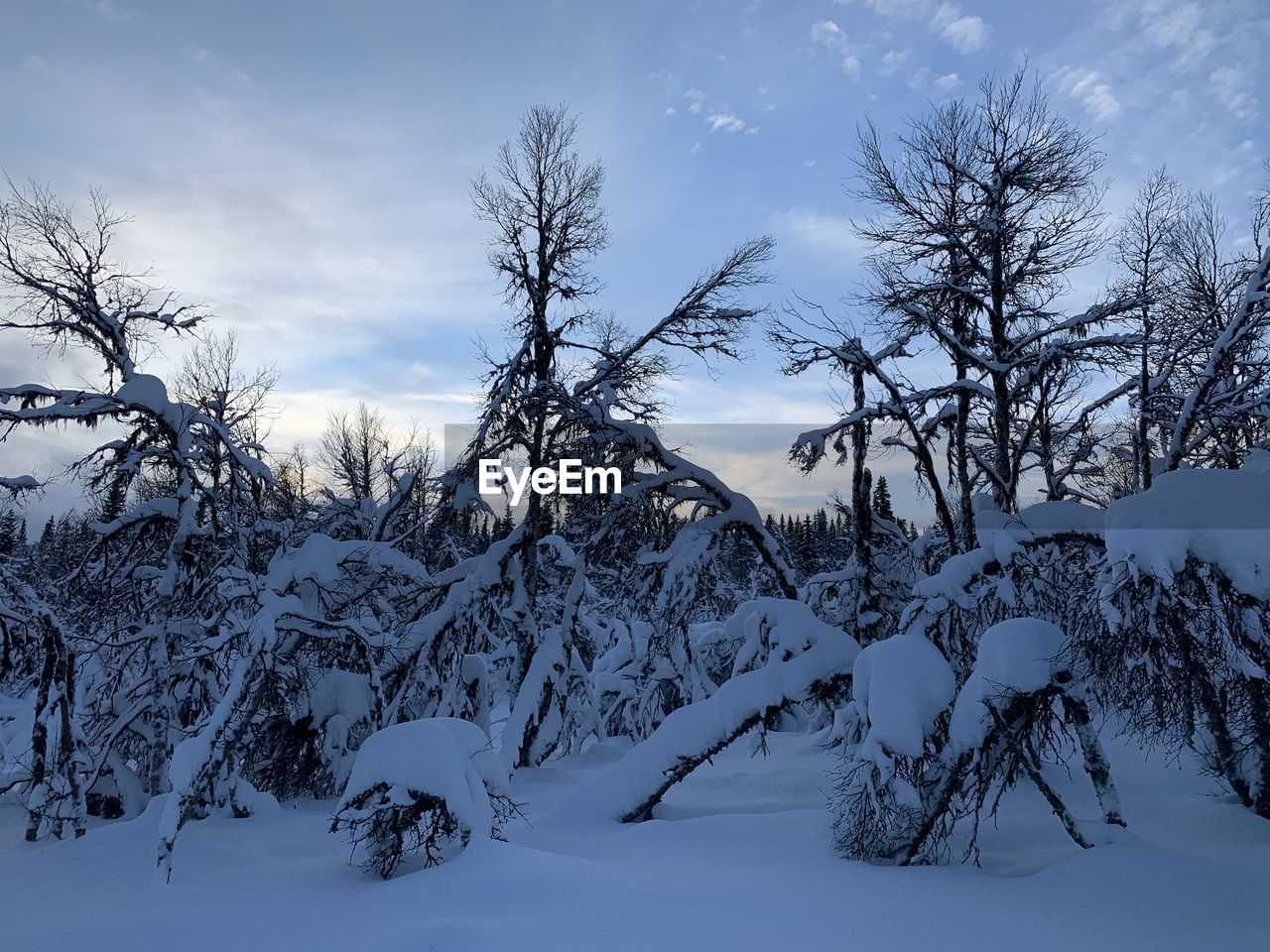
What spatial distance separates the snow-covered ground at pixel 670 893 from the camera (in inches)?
191

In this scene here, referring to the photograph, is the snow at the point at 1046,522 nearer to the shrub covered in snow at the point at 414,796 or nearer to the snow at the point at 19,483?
the shrub covered in snow at the point at 414,796

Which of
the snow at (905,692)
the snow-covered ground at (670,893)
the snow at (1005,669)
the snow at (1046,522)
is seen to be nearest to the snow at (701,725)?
the snow-covered ground at (670,893)

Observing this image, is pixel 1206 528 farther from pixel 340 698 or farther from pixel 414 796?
pixel 340 698

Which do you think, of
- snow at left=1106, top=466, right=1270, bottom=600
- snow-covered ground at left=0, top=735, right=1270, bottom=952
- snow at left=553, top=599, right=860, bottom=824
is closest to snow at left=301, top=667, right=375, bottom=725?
snow-covered ground at left=0, top=735, right=1270, bottom=952

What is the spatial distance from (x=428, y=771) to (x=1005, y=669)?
17.0ft

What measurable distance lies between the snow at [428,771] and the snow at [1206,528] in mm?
5873

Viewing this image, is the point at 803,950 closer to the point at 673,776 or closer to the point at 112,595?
the point at 673,776

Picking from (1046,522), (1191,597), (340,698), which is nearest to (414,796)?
(340,698)

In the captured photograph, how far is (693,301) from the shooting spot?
12609 millimetres

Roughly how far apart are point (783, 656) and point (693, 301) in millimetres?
6334

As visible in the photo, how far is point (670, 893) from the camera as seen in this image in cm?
561

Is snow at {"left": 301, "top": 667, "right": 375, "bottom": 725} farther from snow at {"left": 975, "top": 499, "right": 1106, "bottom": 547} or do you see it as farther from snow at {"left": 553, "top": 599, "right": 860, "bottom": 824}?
snow at {"left": 975, "top": 499, "right": 1106, "bottom": 547}

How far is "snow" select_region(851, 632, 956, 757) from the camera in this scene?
6.69 m

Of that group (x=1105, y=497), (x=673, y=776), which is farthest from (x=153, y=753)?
(x=1105, y=497)
